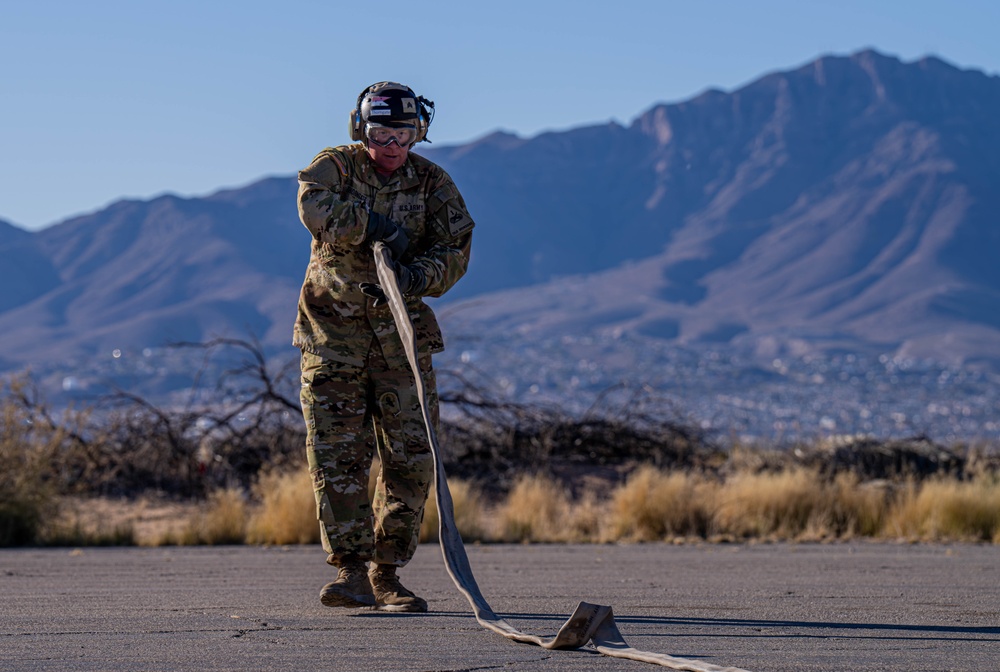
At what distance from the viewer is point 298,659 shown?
219 inches

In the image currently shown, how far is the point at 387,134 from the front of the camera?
292 inches

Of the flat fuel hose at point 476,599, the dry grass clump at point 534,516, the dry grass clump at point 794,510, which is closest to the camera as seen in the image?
the flat fuel hose at point 476,599

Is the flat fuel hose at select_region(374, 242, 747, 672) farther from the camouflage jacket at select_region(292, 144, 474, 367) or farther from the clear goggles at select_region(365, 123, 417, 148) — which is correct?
the clear goggles at select_region(365, 123, 417, 148)

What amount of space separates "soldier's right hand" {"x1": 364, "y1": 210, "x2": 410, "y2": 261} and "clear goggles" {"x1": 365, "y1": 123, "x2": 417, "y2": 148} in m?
0.36

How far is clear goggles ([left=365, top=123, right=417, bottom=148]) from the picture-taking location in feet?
24.3

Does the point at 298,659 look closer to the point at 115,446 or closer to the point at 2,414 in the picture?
the point at 2,414

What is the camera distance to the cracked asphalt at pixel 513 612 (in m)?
5.67

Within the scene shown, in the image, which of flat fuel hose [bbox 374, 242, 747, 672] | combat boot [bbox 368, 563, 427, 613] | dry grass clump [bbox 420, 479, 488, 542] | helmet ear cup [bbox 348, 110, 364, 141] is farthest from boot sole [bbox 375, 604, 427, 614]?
dry grass clump [bbox 420, 479, 488, 542]

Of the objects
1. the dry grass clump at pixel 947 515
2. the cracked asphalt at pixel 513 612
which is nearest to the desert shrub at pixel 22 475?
the cracked asphalt at pixel 513 612

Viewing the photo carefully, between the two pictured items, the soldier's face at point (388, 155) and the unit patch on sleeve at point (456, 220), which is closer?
A: the soldier's face at point (388, 155)

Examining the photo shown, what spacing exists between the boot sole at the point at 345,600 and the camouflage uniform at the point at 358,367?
20 centimetres

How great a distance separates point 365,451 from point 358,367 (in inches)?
15.8

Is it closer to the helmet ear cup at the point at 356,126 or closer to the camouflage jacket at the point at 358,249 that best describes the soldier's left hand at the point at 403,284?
the camouflage jacket at the point at 358,249

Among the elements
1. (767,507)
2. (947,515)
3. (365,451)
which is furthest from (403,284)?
(947,515)
